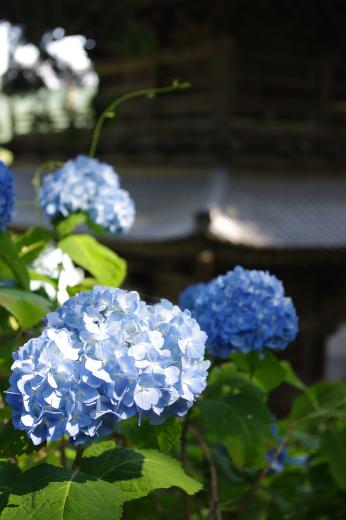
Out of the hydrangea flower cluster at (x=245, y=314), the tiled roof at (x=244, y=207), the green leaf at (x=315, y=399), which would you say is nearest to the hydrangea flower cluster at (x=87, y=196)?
the hydrangea flower cluster at (x=245, y=314)

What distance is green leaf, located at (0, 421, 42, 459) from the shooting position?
852 millimetres

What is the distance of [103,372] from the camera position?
0.76m

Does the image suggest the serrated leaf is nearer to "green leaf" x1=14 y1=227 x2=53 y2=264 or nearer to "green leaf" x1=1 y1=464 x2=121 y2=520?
"green leaf" x1=1 y1=464 x2=121 y2=520

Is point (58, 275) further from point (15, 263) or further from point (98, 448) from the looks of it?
point (98, 448)

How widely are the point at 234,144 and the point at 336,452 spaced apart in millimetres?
4623

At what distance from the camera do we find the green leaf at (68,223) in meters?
1.42

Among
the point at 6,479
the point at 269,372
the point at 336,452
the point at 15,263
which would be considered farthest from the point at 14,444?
the point at 336,452

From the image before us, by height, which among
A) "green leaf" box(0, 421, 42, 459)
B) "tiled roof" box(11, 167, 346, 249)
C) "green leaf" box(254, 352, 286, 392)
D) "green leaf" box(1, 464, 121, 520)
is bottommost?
"tiled roof" box(11, 167, 346, 249)

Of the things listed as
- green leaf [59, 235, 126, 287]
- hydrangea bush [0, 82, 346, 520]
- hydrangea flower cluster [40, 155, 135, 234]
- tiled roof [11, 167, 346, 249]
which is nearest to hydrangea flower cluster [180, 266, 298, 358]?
hydrangea bush [0, 82, 346, 520]

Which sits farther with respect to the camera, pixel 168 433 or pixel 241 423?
pixel 241 423

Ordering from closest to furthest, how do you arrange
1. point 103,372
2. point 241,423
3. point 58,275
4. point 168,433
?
1. point 103,372
2. point 168,433
3. point 241,423
4. point 58,275

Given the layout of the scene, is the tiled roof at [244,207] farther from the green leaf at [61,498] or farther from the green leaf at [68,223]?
the green leaf at [61,498]

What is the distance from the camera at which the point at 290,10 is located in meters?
6.06

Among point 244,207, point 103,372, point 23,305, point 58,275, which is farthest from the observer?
point 244,207
